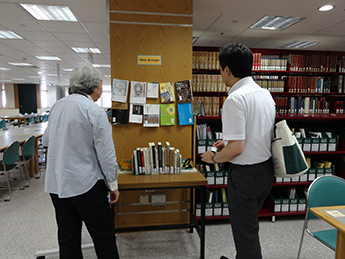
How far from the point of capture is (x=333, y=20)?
143 inches

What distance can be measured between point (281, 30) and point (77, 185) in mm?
4150

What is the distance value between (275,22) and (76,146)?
3712 millimetres

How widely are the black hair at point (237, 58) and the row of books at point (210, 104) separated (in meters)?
1.62

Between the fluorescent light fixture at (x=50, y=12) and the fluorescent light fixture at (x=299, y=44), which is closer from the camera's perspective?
the fluorescent light fixture at (x=50, y=12)

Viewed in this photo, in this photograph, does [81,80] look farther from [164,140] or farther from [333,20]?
[333,20]

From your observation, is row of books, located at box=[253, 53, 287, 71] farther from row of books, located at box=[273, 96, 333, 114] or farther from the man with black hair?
the man with black hair

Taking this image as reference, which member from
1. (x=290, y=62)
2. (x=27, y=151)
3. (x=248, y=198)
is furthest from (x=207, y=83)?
(x=27, y=151)

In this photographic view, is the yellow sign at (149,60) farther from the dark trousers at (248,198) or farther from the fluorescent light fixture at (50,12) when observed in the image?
the fluorescent light fixture at (50,12)

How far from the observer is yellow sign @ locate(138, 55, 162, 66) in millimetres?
2678

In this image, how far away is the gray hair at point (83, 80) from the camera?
66.6 inches

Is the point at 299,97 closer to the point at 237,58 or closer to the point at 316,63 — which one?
the point at 316,63

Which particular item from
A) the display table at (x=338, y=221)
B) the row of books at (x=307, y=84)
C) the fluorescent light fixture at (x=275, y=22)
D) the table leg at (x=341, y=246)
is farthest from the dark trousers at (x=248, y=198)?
the fluorescent light fixture at (x=275, y=22)

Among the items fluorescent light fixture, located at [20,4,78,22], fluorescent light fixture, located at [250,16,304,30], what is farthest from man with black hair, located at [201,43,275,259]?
fluorescent light fixture, located at [20,4,78,22]

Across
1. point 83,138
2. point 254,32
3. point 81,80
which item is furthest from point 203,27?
point 83,138
